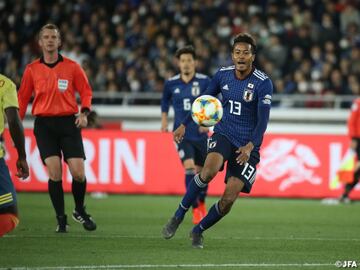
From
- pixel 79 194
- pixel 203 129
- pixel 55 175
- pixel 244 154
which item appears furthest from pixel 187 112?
pixel 244 154

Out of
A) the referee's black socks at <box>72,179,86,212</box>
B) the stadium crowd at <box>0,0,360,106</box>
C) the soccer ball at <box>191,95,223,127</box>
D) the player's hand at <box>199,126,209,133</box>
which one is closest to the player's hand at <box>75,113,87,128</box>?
the referee's black socks at <box>72,179,86,212</box>

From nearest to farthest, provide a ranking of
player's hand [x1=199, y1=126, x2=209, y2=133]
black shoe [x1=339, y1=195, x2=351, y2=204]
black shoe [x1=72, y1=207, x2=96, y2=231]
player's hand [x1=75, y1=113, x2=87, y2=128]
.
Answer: player's hand [x1=75, y1=113, x2=87, y2=128]
black shoe [x1=72, y1=207, x2=96, y2=231]
player's hand [x1=199, y1=126, x2=209, y2=133]
black shoe [x1=339, y1=195, x2=351, y2=204]

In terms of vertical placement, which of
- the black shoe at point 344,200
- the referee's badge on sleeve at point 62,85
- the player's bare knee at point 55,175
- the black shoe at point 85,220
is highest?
the referee's badge on sleeve at point 62,85

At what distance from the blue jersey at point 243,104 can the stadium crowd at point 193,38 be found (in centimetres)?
1193

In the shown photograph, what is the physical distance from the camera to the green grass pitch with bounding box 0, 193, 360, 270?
29.1 feet

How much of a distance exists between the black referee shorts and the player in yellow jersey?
3385 millimetres

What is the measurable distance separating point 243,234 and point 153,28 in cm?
1299

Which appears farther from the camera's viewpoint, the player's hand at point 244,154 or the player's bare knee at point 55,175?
the player's bare knee at point 55,175

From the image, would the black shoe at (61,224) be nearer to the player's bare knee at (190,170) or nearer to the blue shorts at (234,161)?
the blue shorts at (234,161)

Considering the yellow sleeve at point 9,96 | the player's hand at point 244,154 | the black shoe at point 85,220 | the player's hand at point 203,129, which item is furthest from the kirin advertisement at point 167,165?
the yellow sleeve at point 9,96

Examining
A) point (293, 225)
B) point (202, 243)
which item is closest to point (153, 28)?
point (293, 225)

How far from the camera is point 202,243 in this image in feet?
33.6

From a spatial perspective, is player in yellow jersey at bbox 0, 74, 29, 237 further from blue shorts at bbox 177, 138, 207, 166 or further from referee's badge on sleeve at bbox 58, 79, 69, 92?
blue shorts at bbox 177, 138, 207, 166

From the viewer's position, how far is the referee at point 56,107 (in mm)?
11609
